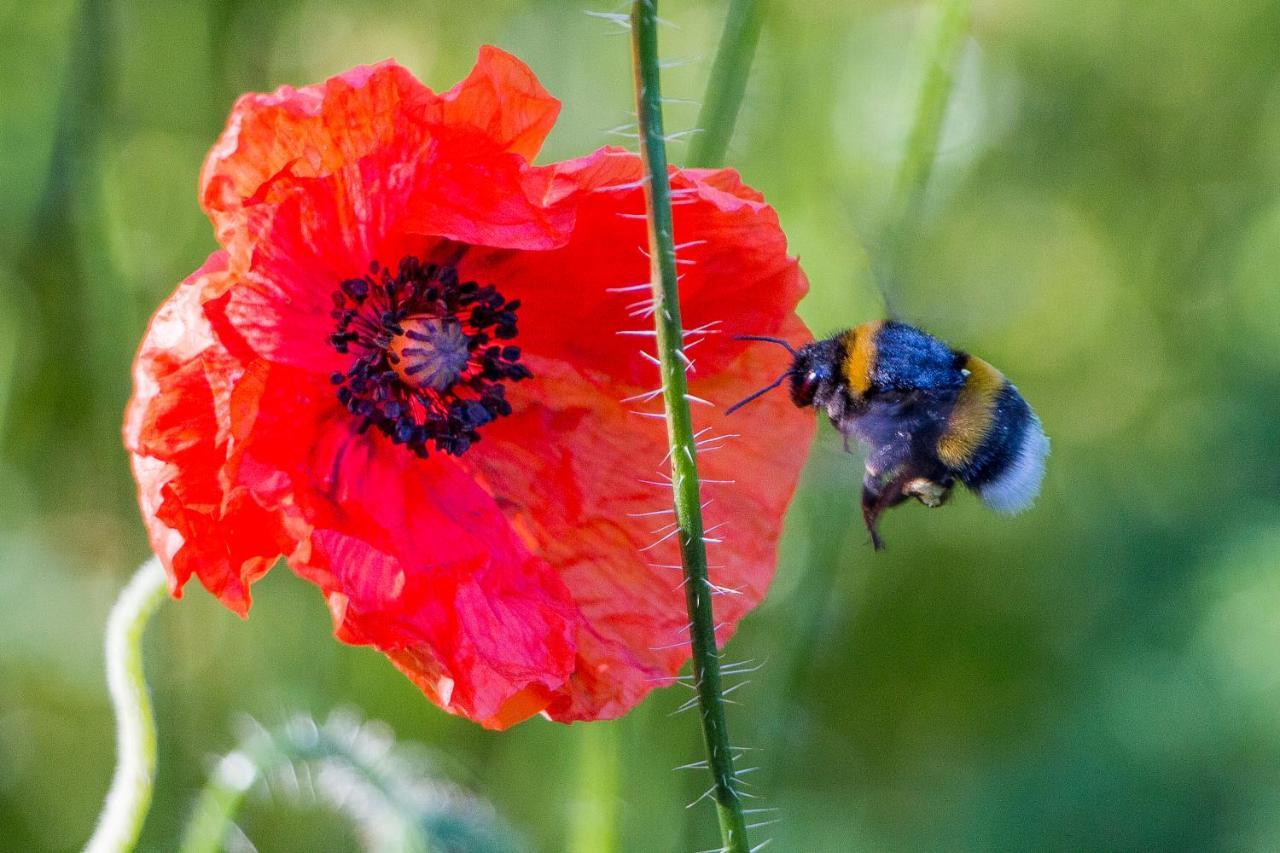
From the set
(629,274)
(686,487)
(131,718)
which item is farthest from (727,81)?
(131,718)

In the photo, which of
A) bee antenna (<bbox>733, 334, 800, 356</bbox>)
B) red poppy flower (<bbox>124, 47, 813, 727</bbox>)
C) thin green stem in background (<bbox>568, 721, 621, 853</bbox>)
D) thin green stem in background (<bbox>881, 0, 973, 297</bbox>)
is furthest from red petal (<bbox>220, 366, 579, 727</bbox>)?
thin green stem in background (<bbox>881, 0, 973, 297</bbox>)

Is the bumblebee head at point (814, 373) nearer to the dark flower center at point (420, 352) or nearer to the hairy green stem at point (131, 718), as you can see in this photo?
the dark flower center at point (420, 352)

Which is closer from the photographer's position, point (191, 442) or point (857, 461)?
point (191, 442)

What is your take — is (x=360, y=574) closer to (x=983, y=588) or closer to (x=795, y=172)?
(x=795, y=172)

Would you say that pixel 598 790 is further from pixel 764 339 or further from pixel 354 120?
pixel 354 120

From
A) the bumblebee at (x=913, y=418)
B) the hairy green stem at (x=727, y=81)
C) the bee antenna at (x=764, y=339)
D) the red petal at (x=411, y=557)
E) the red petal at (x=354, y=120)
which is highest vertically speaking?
the hairy green stem at (x=727, y=81)

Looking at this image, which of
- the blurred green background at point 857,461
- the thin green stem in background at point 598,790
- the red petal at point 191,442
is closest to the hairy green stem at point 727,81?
the blurred green background at point 857,461
